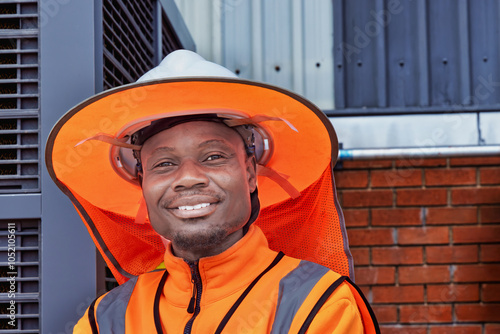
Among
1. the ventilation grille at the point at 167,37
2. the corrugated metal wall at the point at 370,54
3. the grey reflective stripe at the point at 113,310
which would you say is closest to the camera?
the grey reflective stripe at the point at 113,310

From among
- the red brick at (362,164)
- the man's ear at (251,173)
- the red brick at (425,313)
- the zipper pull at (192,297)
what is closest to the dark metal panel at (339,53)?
the red brick at (362,164)

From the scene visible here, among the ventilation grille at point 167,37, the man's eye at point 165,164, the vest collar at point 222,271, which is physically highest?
the ventilation grille at point 167,37

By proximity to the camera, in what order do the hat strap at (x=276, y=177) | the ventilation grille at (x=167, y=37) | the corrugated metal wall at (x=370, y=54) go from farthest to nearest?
the corrugated metal wall at (x=370, y=54), the ventilation grille at (x=167, y=37), the hat strap at (x=276, y=177)

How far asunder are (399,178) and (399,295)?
708 millimetres

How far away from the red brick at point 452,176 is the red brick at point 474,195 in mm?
53

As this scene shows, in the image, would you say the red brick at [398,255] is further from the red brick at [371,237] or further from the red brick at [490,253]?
the red brick at [490,253]

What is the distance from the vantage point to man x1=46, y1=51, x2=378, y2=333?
5.28ft

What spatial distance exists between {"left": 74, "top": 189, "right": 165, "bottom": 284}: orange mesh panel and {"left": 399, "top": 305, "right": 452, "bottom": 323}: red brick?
189 cm

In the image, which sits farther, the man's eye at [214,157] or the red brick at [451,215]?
the red brick at [451,215]

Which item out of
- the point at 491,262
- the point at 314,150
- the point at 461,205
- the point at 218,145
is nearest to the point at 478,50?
the point at 461,205

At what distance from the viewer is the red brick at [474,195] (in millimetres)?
3490

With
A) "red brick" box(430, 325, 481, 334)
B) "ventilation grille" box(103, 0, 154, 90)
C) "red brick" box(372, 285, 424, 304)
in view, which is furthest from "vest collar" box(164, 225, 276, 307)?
"red brick" box(430, 325, 481, 334)

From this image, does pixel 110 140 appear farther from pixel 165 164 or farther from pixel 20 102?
pixel 20 102

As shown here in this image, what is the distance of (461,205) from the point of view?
3.50 m
